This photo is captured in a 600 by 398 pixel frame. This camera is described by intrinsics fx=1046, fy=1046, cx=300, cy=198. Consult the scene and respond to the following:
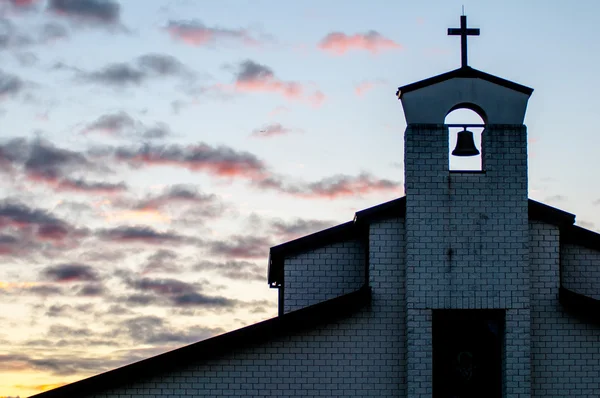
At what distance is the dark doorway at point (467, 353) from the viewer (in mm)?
17578

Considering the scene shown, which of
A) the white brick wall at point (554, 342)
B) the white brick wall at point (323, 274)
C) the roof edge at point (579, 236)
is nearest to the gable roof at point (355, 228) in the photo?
the white brick wall at point (323, 274)

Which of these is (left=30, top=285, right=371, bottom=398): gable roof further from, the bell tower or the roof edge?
the roof edge

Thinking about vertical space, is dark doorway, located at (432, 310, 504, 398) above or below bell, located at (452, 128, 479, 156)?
below

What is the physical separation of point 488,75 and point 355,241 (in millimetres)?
4274

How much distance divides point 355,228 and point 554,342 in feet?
14.6

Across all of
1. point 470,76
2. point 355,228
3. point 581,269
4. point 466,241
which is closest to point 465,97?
point 470,76

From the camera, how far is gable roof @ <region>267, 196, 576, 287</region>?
18047 mm

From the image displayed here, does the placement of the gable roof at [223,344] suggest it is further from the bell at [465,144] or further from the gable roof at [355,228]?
the bell at [465,144]

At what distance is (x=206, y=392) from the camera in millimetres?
17109

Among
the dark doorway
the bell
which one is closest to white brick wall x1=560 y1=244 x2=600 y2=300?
the dark doorway

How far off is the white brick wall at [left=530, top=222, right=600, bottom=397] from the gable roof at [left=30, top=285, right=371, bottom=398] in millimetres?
2924

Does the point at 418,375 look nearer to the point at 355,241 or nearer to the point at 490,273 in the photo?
the point at 490,273

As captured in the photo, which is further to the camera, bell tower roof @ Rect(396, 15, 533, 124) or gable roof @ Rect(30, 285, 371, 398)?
bell tower roof @ Rect(396, 15, 533, 124)

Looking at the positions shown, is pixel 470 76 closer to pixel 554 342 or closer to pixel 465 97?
pixel 465 97
